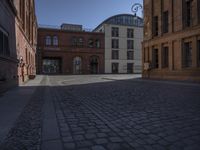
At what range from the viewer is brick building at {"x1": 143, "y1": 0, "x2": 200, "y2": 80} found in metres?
21.0

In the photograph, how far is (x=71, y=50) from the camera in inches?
2147

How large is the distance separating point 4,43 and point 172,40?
1647cm

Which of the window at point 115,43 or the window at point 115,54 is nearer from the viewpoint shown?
the window at point 115,54

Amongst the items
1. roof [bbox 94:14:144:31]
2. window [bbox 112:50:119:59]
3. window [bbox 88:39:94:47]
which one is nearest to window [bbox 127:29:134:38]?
roof [bbox 94:14:144:31]

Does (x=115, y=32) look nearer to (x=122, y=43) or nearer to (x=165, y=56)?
(x=122, y=43)

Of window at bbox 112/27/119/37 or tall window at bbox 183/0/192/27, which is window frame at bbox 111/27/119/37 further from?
tall window at bbox 183/0/192/27

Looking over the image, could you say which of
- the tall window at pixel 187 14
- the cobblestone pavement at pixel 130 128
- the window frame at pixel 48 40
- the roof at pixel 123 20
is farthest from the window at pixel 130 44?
the cobblestone pavement at pixel 130 128

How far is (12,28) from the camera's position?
15.1 metres

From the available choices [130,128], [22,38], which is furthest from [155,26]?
[130,128]

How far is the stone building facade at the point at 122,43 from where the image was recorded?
5806 centimetres

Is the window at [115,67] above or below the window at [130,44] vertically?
below

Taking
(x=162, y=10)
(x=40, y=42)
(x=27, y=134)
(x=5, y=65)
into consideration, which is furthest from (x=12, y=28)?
(x=40, y=42)

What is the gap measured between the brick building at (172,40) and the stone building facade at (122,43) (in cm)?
2800

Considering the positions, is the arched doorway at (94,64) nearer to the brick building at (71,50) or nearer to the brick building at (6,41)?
the brick building at (71,50)
